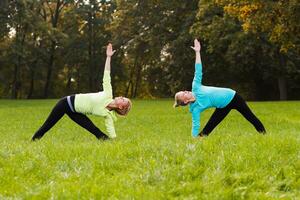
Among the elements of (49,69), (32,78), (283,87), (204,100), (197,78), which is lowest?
(32,78)

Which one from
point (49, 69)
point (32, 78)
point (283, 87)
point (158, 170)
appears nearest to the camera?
point (158, 170)

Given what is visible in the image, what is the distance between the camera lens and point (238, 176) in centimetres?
691

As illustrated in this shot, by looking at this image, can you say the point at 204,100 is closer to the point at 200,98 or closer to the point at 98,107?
the point at 200,98

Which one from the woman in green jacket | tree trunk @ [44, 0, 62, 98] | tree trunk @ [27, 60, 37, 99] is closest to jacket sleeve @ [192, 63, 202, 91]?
the woman in green jacket

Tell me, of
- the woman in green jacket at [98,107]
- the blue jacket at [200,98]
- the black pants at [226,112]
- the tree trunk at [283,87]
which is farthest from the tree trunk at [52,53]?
the blue jacket at [200,98]

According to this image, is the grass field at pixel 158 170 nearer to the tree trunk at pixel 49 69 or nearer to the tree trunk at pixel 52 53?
the tree trunk at pixel 49 69

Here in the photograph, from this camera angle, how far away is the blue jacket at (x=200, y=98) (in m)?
10.9

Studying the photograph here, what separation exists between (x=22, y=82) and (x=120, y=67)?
493 inches

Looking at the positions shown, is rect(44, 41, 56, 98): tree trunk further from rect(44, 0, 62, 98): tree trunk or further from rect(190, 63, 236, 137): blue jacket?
rect(190, 63, 236, 137): blue jacket

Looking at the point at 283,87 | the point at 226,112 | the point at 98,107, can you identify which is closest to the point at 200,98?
the point at 226,112

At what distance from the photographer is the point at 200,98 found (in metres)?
11.0

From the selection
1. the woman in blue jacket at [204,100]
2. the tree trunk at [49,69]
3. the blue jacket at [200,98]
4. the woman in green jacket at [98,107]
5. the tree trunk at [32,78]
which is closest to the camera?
the woman in green jacket at [98,107]

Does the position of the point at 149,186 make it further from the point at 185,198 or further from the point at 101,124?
the point at 101,124

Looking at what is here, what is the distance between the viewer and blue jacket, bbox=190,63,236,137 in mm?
Result: 10945
